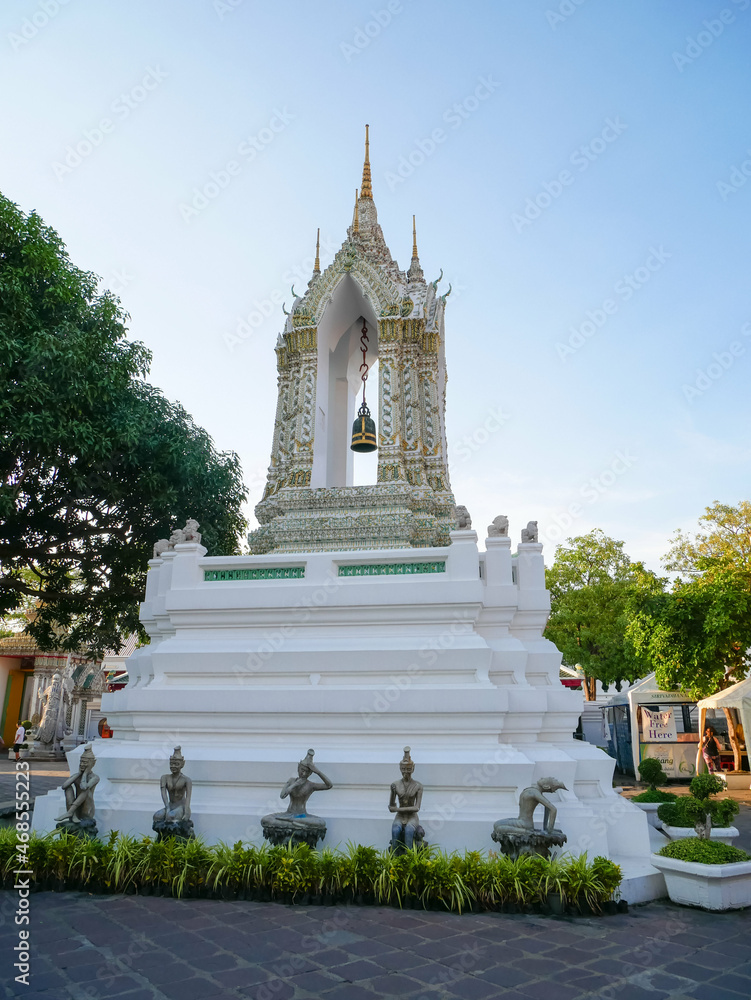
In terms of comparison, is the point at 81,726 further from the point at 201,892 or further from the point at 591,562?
the point at 201,892

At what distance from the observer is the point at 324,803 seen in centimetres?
801

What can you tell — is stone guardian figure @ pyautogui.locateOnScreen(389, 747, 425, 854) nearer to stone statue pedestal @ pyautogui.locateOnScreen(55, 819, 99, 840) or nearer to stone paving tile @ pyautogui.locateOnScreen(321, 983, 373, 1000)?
stone paving tile @ pyautogui.locateOnScreen(321, 983, 373, 1000)

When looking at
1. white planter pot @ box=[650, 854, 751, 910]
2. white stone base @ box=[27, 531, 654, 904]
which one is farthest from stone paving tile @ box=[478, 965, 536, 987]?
white planter pot @ box=[650, 854, 751, 910]

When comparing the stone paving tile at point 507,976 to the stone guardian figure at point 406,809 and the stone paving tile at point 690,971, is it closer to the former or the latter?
the stone paving tile at point 690,971

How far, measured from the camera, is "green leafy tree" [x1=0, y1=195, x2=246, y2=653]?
42.9ft

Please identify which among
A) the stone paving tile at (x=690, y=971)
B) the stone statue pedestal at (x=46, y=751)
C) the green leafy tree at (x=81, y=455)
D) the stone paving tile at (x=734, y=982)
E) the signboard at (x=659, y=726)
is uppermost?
the green leafy tree at (x=81, y=455)

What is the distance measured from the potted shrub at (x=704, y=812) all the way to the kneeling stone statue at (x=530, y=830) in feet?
6.73

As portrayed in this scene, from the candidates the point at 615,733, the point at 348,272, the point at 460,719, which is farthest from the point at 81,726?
the point at 460,719

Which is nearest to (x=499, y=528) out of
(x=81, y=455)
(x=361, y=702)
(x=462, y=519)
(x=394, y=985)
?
(x=462, y=519)

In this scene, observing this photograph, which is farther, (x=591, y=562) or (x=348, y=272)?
(x=591, y=562)

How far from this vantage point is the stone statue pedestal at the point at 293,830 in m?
7.39

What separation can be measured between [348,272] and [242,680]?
8.51 metres

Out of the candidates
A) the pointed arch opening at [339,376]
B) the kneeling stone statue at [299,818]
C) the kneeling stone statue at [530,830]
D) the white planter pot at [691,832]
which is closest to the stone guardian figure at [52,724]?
the pointed arch opening at [339,376]

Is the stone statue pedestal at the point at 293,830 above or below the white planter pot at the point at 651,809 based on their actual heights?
above
